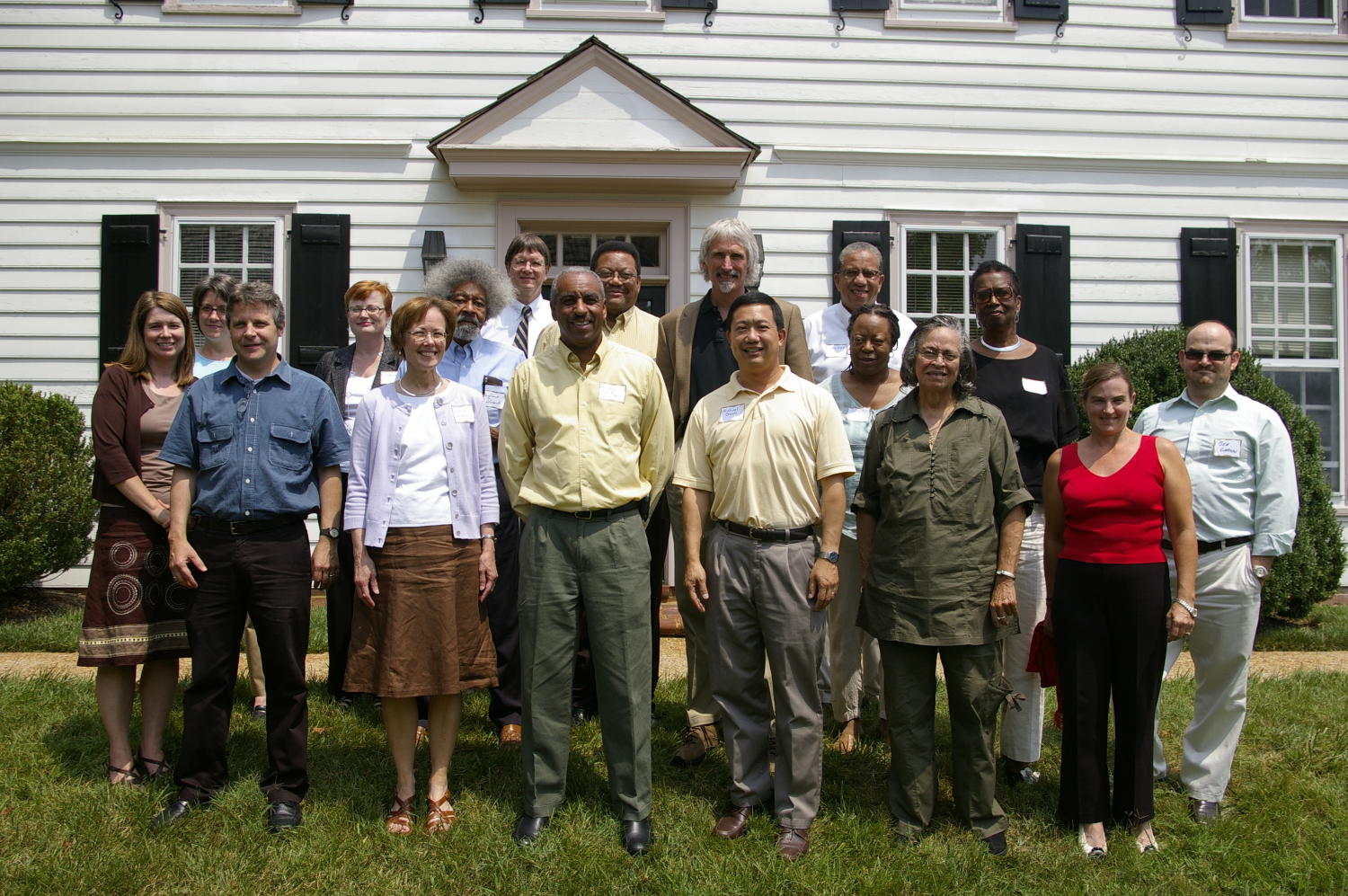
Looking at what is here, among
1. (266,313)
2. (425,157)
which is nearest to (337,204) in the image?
(425,157)

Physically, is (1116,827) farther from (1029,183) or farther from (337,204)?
(337,204)

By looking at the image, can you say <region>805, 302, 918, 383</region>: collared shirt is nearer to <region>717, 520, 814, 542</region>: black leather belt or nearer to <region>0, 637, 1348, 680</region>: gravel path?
<region>717, 520, 814, 542</region>: black leather belt

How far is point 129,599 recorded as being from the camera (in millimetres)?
3938

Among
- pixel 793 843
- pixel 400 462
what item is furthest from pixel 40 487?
pixel 793 843

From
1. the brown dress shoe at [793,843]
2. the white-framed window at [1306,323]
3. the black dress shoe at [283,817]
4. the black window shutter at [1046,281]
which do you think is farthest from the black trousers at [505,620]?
the white-framed window at [1306,323]

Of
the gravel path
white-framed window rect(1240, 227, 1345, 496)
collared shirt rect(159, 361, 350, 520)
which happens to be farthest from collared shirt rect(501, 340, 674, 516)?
white-framed window rect(1240, 227, 1345, 496)

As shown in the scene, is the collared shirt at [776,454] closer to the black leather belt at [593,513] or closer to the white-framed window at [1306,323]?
the black leather belt at [593,513]

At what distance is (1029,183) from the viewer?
27.1 feet

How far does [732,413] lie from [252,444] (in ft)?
5.96

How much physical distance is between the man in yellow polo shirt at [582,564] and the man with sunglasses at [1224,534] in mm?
2293

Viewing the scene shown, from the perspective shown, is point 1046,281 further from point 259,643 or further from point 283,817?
point 283,817

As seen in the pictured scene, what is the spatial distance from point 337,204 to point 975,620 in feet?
20.7

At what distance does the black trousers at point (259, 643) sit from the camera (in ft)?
12.1

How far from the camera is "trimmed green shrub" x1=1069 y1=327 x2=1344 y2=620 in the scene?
7.19 metres
